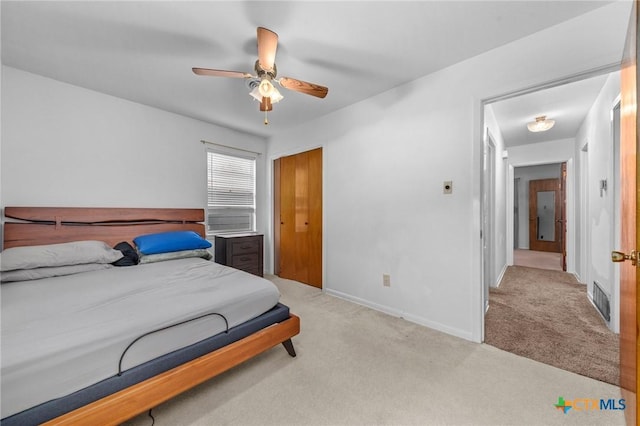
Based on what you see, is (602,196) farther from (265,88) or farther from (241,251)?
(241,251)

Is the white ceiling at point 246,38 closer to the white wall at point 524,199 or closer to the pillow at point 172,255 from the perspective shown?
the pillow at point 172,255

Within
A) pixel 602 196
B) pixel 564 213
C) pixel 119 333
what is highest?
pixel 602 196

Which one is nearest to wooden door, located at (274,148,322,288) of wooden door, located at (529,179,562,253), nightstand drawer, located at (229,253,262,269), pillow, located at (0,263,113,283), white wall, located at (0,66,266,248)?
nightstand drawer, located at (229,253,262,269)

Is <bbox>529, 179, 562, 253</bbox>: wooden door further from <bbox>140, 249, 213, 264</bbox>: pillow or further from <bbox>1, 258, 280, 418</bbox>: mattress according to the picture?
<bbox>140, 249, 213, 264</bbox>: pillow

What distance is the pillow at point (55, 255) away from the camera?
2029mm

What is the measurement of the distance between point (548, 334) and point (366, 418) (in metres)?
2.11

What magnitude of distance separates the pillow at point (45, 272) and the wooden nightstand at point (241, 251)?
4.75ft

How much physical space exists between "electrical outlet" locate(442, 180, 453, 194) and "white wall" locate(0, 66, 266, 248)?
128 inches

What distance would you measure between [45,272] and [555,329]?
4.66 metres

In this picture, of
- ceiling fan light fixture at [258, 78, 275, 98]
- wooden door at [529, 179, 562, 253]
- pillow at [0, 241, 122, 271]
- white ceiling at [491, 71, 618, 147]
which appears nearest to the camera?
ceiling fan light fixture at [258, 78, 275, 98]

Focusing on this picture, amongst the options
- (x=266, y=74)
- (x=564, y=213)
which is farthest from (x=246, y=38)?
(x=564, y=213)

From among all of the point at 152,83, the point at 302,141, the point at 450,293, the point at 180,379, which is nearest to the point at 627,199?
the point at 450,293

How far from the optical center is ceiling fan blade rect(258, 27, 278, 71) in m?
1.69

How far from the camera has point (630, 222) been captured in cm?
131
